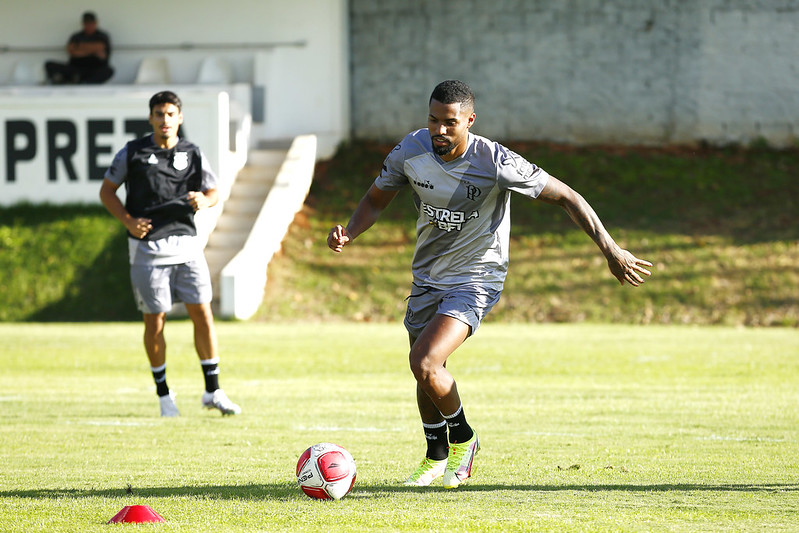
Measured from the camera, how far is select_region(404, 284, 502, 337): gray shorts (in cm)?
608

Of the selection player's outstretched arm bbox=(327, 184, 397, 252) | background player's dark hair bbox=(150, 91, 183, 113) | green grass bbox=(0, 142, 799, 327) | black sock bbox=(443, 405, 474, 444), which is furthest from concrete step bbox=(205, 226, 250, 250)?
black sock bbox=(443, 405, 474, 444)

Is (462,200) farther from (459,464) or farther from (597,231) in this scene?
(459,464)

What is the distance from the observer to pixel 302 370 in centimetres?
1281

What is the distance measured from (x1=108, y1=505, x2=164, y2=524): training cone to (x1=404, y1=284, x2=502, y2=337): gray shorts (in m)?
1.92

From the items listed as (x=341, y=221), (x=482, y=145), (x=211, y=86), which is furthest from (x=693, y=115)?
(x=482, y=145)

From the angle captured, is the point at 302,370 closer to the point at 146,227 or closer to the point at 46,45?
the point at 146,227

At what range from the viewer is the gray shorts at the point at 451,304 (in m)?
6.08

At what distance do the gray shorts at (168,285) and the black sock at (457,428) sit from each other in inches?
141

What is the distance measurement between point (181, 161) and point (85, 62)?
1671cm

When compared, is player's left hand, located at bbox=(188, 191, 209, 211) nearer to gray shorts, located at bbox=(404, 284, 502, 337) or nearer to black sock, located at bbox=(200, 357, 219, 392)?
black sock, located at bbox=(200, 357, 219, 392)

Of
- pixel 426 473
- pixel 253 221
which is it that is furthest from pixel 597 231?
pixel 253 221

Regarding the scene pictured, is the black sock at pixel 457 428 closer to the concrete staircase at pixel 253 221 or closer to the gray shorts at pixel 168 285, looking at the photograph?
the gray shorts at pixel 168 285

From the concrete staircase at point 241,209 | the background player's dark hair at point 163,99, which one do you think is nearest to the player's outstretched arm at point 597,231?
the background player's dark hair at point 163,99

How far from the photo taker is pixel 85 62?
24.6m
